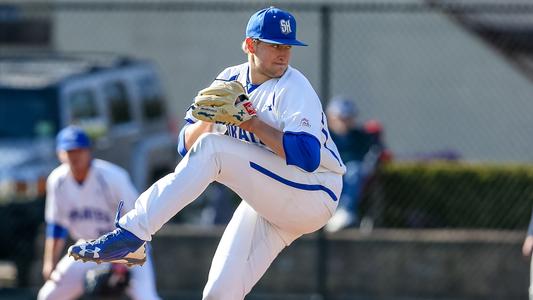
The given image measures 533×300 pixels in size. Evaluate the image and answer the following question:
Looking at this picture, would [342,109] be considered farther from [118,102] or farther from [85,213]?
[85,213]

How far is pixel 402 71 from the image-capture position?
15477 millimetres

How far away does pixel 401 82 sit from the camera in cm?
1525

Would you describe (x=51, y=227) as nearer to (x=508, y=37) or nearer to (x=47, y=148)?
(x=47, y=148)

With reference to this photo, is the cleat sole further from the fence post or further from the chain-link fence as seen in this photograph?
the chain-link fence

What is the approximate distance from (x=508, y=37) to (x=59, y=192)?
8634mm

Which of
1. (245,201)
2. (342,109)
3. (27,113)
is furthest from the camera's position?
(27,113)

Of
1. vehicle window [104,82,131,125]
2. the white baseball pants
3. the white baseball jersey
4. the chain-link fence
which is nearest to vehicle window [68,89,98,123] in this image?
vehicle window [104,82,131,125]

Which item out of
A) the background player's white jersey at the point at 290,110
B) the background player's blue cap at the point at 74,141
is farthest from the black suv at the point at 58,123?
the background player's white jersey at the point at 290,110

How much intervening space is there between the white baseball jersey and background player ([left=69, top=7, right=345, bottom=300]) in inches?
78.5

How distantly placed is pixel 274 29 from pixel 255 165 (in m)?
0.73

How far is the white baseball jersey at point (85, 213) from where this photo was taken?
893 cm

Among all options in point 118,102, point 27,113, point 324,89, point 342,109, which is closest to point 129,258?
point 324,89

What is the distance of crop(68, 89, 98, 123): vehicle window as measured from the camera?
12953 mm

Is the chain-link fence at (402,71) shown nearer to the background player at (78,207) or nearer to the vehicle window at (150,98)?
the vehicle window at (150,98)
